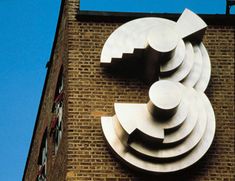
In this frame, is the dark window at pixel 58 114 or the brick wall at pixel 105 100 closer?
the brick wall at pixel 105 100

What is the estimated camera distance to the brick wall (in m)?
18.8

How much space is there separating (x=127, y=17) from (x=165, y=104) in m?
2.71

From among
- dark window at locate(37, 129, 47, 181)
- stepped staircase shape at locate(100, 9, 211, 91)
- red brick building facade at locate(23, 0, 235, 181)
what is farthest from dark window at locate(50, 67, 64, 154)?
stepped staircase shape at locate(100, 9, 211, 91)

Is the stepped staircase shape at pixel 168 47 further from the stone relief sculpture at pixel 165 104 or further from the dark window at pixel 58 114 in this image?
the dark window at pixel 58 114

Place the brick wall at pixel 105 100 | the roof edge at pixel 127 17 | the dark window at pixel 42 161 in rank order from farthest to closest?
the dark window at pixel 42 161, the roof edge at pixel 127 17, the brick wall at pixel 105 100

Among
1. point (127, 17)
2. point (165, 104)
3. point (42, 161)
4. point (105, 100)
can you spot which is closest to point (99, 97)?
point (105, 100)

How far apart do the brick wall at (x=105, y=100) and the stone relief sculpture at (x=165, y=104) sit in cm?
26

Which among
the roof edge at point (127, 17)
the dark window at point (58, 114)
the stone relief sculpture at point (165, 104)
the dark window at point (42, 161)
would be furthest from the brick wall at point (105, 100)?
the dark window at point (42, 161)

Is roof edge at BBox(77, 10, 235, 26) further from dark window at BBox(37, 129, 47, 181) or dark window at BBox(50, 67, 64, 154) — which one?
dark window at BBox(37, 129, 47, 181)

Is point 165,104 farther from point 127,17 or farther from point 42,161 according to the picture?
point 42,161

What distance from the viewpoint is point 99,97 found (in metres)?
19.6

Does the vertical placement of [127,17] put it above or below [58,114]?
above

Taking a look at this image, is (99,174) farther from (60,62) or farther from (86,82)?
(60,62)

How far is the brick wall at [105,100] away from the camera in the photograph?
18844 mm
